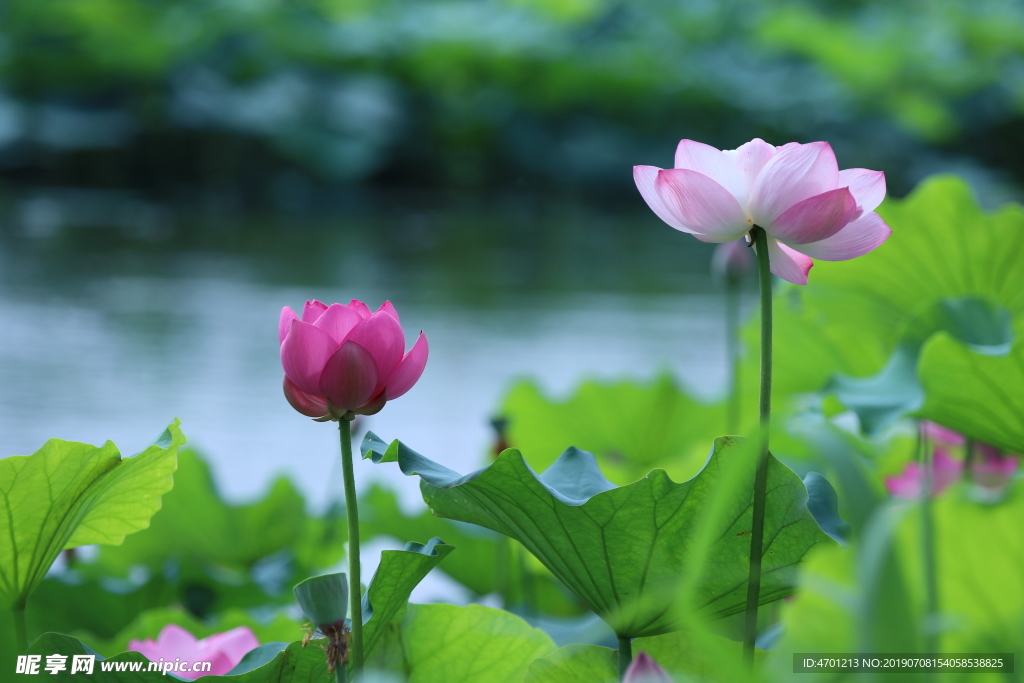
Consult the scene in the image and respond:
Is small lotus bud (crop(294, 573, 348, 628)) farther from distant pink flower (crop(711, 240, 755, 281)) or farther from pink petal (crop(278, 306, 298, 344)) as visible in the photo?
distant pink flower (crop(711, 240, 755, 281))


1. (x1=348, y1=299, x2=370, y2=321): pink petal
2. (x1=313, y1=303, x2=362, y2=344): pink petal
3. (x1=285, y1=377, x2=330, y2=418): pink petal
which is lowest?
(x1=285, y1=377, x2=330, y2=418): pink petal

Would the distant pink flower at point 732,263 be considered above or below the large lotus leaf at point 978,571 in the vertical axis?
above

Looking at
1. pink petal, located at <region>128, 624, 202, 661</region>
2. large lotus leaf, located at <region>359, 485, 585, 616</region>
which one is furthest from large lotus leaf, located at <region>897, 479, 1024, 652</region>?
large lotus leaf, located at <region>359, 485, 585, 616</region>

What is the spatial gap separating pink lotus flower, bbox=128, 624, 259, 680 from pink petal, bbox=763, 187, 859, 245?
119 mm

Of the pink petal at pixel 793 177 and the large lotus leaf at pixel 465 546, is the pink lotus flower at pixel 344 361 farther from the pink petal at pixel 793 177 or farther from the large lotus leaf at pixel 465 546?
the large lotus leaf at pixel 465 546

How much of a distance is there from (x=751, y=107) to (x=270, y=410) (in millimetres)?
1857

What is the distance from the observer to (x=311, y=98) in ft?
7.04

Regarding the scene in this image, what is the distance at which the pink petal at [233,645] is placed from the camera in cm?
18

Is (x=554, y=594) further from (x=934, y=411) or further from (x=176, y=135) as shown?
(x=176, y=135)

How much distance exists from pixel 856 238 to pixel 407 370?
0.07 m

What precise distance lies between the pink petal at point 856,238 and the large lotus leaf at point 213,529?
0.25 metres

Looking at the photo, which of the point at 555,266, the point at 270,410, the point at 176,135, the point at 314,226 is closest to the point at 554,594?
the point at 270,410

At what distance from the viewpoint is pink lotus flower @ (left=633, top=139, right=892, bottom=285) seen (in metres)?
0.13

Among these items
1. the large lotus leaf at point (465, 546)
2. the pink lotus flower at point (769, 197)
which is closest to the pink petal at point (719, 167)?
the pink lotus flower at point (769, 197)
